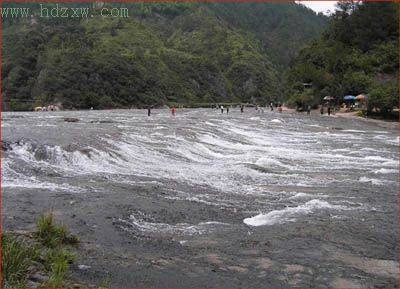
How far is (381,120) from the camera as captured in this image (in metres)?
52.7

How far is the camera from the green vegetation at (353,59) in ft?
235

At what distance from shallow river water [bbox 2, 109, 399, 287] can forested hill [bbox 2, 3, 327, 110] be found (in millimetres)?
78690

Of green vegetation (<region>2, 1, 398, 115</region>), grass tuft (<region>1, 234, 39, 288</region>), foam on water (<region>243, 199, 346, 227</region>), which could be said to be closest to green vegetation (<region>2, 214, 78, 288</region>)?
grass tuft (<region>1, 234, 39, 288</region>)

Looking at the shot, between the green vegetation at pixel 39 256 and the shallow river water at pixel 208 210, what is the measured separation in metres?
0.40

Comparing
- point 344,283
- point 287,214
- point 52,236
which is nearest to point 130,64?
point 287,214

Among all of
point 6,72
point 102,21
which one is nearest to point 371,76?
point 6,72

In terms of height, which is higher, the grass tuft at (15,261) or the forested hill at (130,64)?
the forested hill at (130,64)

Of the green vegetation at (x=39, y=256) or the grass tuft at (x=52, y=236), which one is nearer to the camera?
the green vegetation at (x=39, y=256)

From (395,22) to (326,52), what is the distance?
40.7ft

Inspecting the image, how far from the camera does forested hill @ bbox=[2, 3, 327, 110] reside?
105625 millimetres

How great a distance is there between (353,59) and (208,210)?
70.6m

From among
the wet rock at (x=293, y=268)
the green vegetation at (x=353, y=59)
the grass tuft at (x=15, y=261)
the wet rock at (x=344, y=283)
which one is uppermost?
the green vegetation at (x=353, y=59)

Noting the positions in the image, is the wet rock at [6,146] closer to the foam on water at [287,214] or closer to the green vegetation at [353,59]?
the foam on water at [287,214]

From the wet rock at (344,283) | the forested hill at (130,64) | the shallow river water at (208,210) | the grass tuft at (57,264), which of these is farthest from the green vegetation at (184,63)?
the grass tuft at (57,264)
